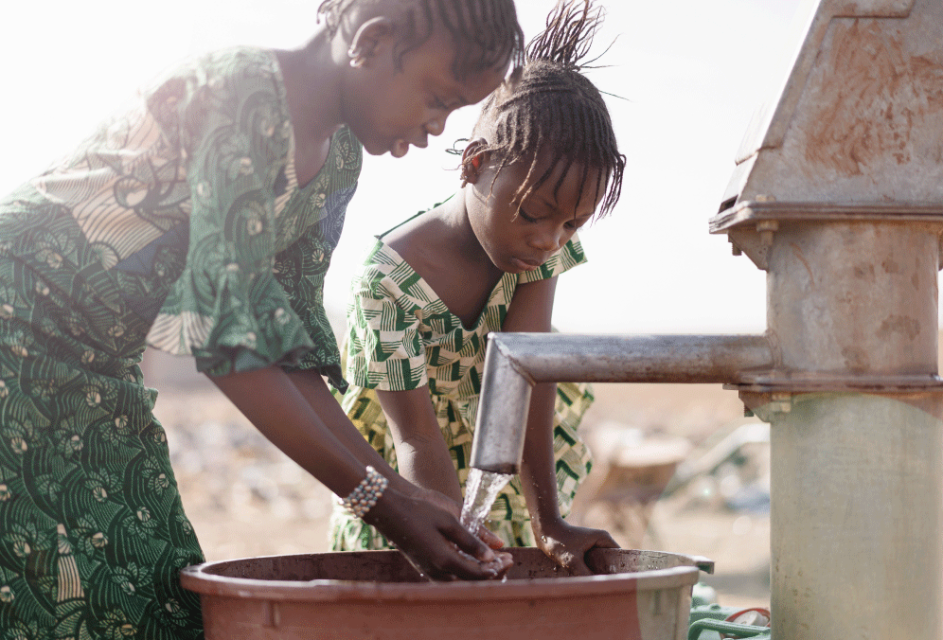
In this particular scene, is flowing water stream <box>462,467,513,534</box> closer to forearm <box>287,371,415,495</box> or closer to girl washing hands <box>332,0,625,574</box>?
forearm <box>287,371,415,495</box>

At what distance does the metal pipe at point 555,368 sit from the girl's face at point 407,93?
0.35 meters

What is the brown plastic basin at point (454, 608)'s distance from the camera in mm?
1139

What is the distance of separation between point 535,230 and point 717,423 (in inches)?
608

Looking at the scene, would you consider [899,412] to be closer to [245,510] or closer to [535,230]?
[535,230]

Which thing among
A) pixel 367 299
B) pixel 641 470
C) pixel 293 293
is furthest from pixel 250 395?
pixel 641 470

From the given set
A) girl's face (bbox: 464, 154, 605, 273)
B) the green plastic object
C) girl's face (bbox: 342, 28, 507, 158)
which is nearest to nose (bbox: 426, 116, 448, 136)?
girl's face (bbox: 342, 28, 507, 158)

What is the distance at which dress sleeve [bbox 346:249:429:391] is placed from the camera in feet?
6.17

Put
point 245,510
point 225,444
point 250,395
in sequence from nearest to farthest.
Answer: point 250,395, point 245,510, point 225,444

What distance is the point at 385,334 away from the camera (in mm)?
1919

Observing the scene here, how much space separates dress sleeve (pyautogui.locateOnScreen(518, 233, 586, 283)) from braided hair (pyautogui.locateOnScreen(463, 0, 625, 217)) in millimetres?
159

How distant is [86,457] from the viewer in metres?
1.43

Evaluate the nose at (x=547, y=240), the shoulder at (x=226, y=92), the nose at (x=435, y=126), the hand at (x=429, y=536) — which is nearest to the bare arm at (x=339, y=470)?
the hand at (x=429, y=536)

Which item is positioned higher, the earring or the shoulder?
the earring

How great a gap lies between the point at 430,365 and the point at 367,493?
0.86 meters
